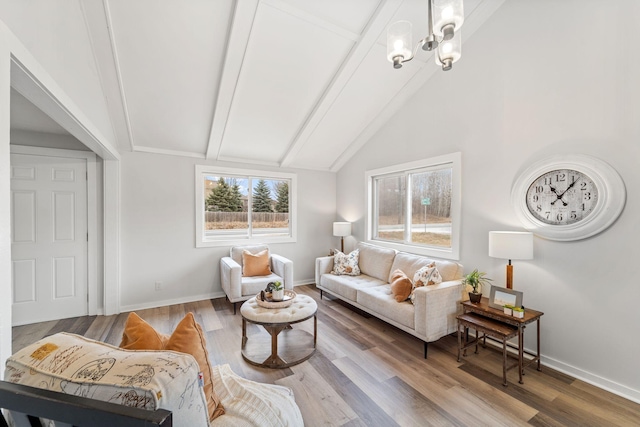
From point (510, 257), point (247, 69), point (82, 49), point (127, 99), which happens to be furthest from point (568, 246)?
point (127, 99)

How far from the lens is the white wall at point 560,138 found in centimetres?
201

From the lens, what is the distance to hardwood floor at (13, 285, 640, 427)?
5.88ft

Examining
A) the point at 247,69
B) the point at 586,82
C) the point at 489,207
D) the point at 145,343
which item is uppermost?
the point at 247,69

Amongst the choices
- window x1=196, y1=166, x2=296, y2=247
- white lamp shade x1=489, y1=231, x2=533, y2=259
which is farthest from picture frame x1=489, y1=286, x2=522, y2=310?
window x1=196, y1=166, x2=296, y2=247

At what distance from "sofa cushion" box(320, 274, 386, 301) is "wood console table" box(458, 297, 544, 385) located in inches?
48.3

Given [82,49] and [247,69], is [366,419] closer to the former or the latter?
[247,69]

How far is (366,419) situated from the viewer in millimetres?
1772

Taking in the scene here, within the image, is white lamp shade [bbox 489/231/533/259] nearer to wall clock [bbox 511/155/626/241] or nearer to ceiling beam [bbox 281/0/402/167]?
wall clock [bbox 511/155/626/241]

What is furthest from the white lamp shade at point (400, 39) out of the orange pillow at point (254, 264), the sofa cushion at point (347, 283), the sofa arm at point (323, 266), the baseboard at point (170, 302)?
the baseboard at point (170, 302)

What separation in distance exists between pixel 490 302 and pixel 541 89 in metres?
A: 2.02

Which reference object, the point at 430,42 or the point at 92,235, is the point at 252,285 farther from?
the point at 430,42

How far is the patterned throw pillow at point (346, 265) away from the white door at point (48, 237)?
335 cm

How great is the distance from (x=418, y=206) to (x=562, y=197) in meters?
1.65

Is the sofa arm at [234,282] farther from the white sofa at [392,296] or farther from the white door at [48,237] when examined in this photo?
the white door at [48,237]
